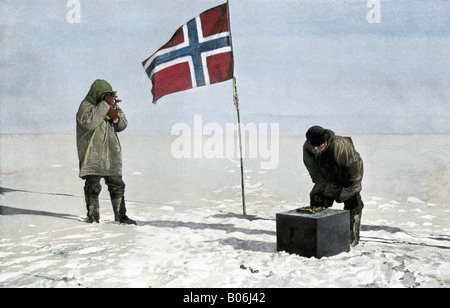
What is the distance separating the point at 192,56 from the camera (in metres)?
6.17

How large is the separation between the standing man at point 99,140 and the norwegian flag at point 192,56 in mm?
804

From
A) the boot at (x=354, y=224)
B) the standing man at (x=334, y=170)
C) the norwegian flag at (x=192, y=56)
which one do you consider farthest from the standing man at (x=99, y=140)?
the boot at (x=354, y=224)

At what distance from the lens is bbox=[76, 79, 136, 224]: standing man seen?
5422mm

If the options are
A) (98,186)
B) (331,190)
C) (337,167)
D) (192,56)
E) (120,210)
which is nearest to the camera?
(337,167)

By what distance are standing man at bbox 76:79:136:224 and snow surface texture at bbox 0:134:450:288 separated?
518 millimetres

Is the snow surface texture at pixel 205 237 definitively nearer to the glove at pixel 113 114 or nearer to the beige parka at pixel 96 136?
the beige parka at pixel 96 136

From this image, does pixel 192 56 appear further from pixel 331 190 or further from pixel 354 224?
pixel 354 224

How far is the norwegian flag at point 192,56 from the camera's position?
6.16m

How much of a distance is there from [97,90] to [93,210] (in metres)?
1.52

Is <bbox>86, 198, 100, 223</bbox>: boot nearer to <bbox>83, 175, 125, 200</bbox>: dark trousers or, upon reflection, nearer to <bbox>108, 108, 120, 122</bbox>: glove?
<bbox>83, 175, 125, 200</bbox>: dark trousers

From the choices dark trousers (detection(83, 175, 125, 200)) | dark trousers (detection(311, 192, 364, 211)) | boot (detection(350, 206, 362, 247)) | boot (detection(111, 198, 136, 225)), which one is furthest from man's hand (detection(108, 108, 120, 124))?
boot (detection(350, 206, 362, 247))

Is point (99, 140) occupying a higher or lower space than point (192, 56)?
lower

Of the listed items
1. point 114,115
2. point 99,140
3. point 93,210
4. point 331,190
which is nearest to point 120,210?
point 93,210
